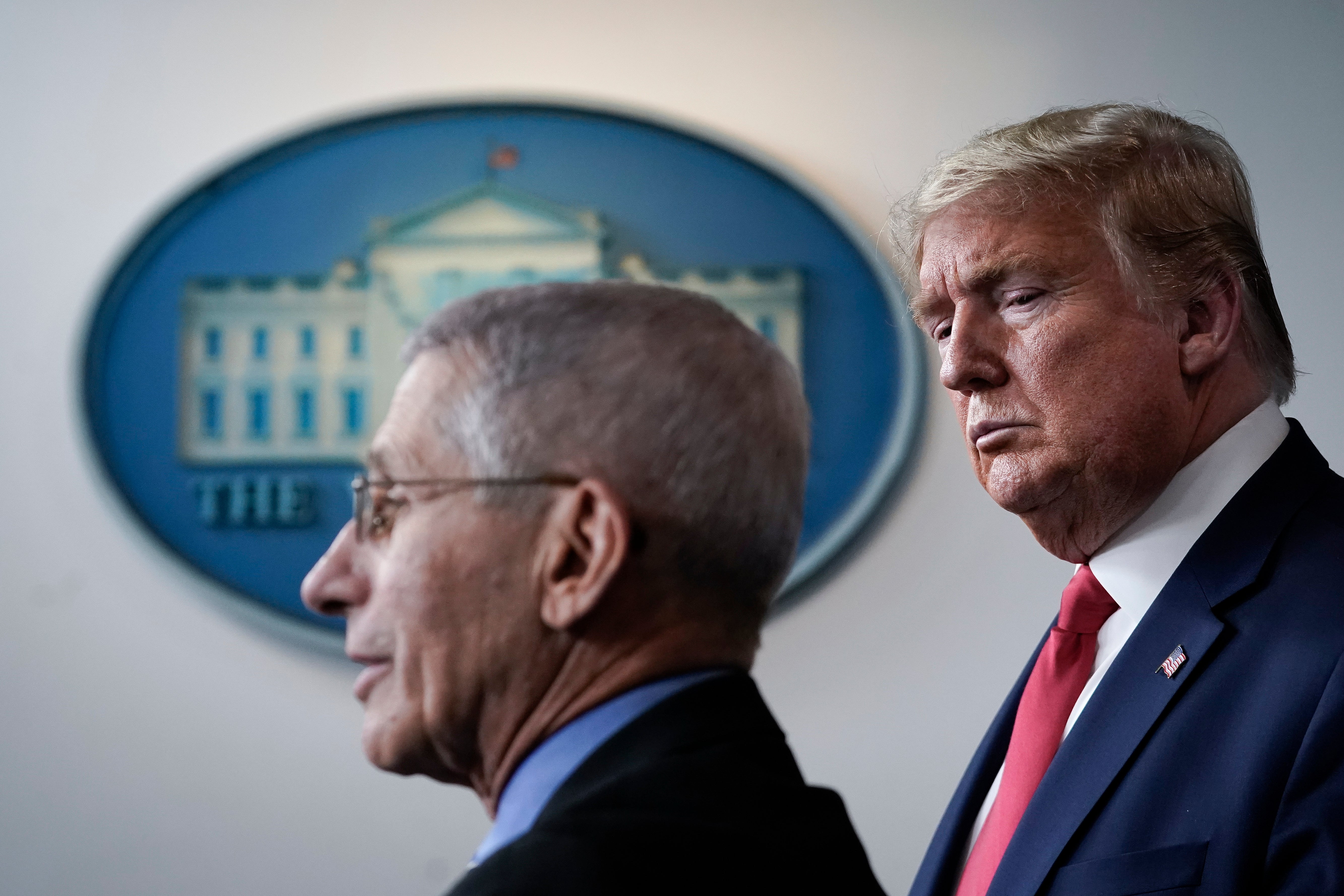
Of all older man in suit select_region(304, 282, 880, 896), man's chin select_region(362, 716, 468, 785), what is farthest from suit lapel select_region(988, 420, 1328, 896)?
man's chin select_region(362, 716, 468, 785)

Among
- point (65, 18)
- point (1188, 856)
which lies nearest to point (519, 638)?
point (1188, 856)

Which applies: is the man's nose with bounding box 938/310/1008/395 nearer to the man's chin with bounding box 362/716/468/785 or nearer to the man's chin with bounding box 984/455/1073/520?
the man's chin with bounding box 984/455/1073/520

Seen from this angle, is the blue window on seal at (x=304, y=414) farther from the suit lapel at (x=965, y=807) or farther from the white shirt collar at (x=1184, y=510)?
the white shirt collar at (x=1184, y=510)

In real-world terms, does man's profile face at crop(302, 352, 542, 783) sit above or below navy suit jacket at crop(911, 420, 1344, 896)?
above

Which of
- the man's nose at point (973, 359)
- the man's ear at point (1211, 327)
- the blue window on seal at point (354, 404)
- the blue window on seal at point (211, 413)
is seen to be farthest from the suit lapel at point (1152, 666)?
the blue window on seal at point (211, 413)

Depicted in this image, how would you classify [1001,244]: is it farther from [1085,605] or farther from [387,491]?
[387,491]

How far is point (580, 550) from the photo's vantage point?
733mm

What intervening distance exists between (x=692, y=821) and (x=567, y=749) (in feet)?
0.43

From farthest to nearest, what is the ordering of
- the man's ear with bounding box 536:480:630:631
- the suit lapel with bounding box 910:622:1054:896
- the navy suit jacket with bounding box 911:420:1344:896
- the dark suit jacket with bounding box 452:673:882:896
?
the suit lapel with bounding box 910:622:1054:896 → the navy suit jacket with bounding box 911:420:1344:896 → the man's ear with bounding box 536:480:630:631 → the dark suit jacket with bounding box 452:673:882:896

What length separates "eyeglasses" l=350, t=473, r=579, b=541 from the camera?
2.40 ft

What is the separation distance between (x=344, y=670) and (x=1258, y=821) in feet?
4.91

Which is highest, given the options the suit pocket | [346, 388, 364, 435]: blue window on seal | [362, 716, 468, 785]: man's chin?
[346, 388, 364, 435]: blue window on seal

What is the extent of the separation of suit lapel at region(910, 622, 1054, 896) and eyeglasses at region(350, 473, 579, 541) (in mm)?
678

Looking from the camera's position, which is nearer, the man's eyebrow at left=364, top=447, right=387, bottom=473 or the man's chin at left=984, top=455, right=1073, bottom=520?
the man's eyebrow at left=364, top=447, right=387, bottom=473
